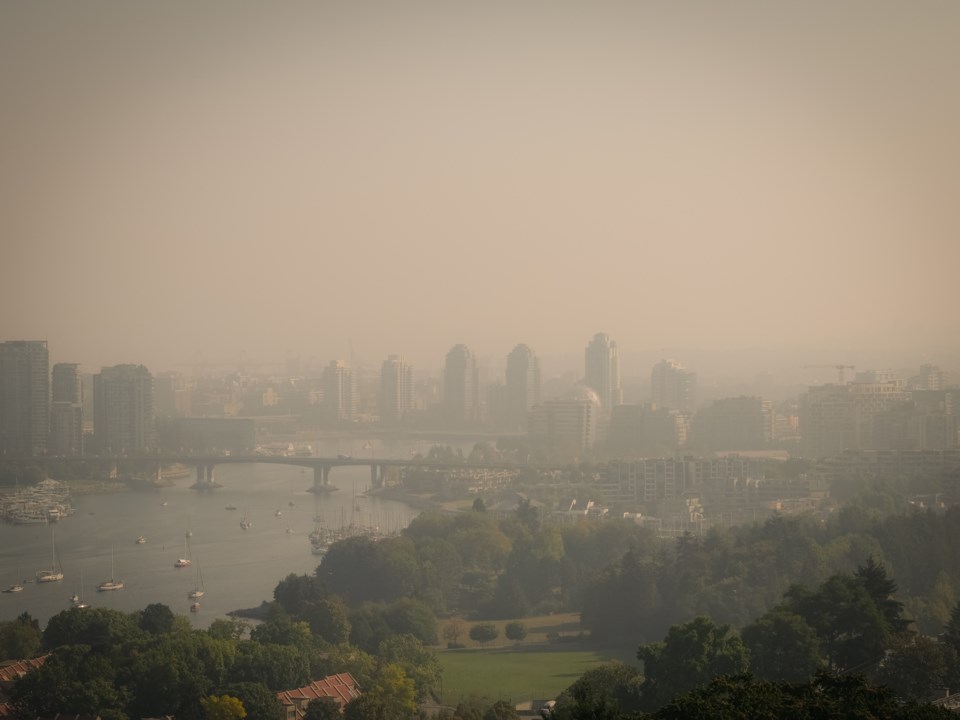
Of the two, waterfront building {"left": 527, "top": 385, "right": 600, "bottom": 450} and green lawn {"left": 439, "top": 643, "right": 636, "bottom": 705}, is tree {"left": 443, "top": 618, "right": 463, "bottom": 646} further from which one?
waterfront building {"left": 527, "top": 385, "right": 600, "bottom": 450}

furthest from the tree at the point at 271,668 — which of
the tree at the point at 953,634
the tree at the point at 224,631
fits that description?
the tree at the point at 953,634

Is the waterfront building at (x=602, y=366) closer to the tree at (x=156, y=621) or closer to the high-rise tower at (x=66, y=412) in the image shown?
the high-rise tower at (x=66, y=412)

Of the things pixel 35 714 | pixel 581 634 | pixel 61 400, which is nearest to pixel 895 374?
pixel 61 400

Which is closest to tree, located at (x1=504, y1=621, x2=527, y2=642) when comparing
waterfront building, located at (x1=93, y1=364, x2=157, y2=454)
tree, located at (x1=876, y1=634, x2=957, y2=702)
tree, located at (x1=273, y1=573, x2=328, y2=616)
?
tree, located at (x1=273, y1=573, x2=328, y2=616)

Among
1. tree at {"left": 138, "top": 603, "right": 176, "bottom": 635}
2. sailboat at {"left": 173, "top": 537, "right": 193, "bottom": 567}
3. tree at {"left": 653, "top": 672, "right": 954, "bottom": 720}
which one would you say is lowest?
sailboat at {"left": 173, "top": 537, "right": 193, "bottom": 567}

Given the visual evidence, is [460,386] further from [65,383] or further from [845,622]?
[845,622]

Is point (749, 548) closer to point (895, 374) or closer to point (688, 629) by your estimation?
point (688, 629)
